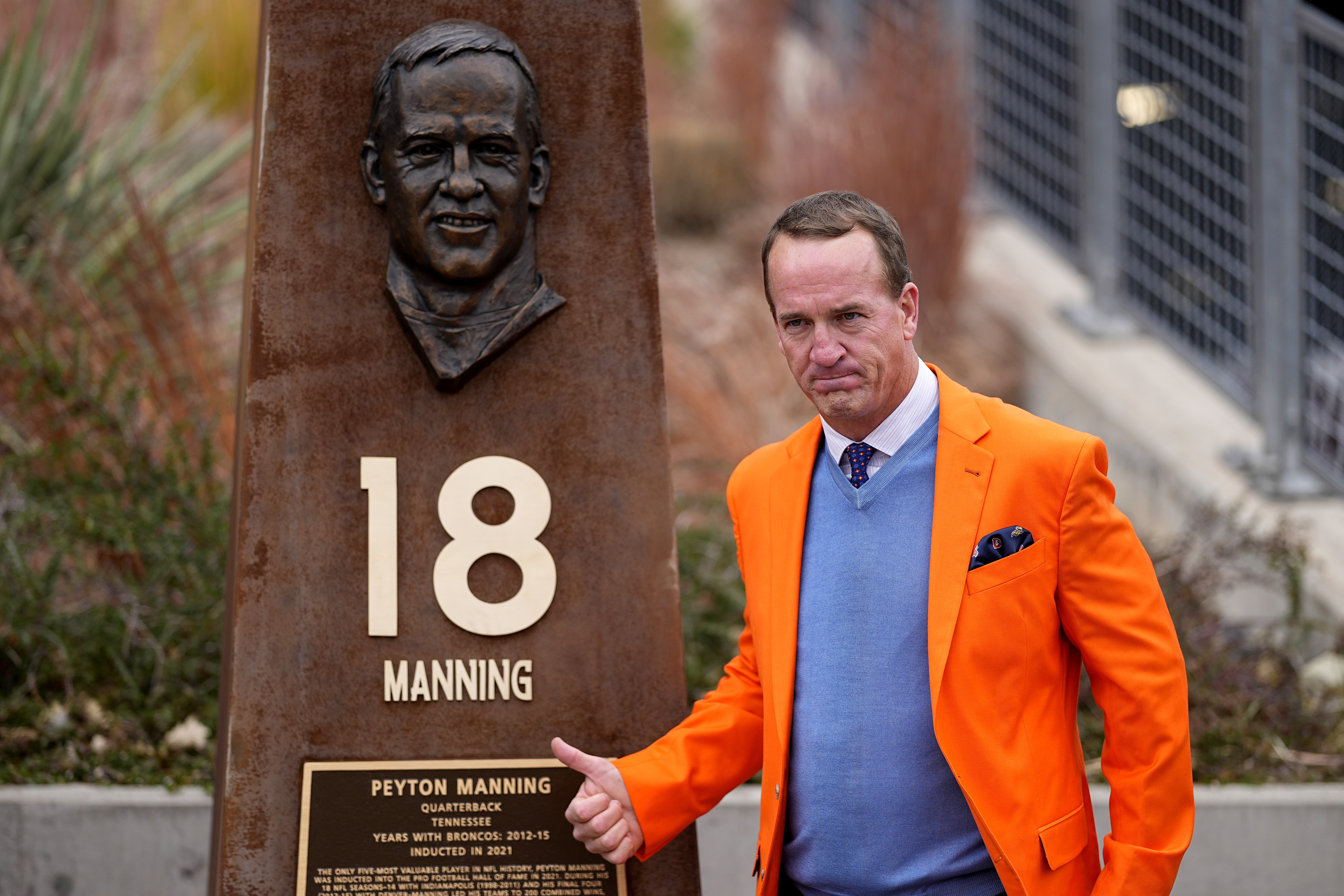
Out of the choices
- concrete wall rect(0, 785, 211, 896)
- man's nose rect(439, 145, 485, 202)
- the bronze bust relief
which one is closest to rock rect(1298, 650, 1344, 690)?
the bronze bust relief

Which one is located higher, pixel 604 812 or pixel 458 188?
pixel 458 188

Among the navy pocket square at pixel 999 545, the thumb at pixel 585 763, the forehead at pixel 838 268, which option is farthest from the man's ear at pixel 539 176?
the navy pocket square at pixel 999 545

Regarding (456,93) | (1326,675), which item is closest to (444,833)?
(456,93)

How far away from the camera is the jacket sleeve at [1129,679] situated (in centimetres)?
206

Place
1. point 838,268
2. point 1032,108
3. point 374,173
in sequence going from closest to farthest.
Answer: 1. point 838,268
2. point 374,173
3. point 1032,108

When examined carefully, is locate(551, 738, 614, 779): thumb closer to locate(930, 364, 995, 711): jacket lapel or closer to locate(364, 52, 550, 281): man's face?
locate(930, 364, 995, 711): jacket lapel

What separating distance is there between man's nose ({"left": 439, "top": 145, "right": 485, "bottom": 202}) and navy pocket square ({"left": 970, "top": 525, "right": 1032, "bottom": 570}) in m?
1.30

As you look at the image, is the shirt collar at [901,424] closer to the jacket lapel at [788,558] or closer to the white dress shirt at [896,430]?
the white dress shirt at [896,430]

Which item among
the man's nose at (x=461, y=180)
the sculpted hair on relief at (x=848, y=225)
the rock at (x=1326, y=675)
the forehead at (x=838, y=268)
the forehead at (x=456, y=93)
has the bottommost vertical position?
the rock at (x=1326, y=675)

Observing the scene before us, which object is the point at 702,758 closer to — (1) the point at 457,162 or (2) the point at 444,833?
(2) the point at 444,833

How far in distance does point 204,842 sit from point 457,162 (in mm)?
2301

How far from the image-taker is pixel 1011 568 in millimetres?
2121

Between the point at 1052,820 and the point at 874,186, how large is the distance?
5351 mm

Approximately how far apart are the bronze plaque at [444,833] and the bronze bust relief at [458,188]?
2.82ft
